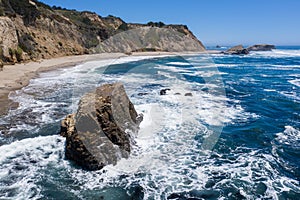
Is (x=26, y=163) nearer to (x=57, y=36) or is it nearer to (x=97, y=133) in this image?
(x=97, y=133)

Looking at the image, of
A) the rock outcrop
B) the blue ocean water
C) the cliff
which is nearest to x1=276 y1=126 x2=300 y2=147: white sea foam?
the blue ocean water

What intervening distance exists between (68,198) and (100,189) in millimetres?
1074

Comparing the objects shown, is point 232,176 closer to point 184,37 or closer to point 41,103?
point 41,103

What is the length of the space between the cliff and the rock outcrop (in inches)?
1111

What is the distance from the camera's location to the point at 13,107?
16.9 m

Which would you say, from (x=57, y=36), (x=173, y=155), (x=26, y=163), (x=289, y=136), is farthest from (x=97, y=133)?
(x=57, y=36)

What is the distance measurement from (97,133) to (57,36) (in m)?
52.3

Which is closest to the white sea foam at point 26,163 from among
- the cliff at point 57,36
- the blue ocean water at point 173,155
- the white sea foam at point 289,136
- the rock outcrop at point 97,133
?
the blue ocean water at point 173,155

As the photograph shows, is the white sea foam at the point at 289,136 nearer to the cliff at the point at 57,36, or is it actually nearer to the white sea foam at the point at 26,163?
the white sea foam at the point at 26,163

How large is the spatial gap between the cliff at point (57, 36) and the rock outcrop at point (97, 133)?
92.6ft

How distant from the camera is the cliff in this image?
36603mm

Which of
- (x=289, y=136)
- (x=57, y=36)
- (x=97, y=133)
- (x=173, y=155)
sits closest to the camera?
(x=97, y=133)

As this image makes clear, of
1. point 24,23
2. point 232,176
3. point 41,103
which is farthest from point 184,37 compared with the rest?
point 232,176

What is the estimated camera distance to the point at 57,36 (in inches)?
2202
